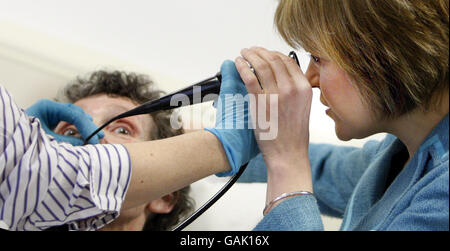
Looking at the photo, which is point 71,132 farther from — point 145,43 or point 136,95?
point 145,43

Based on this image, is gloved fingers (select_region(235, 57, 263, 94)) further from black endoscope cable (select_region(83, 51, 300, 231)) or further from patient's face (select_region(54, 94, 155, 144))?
patient's face (select_region(54, 94, 155, 144))

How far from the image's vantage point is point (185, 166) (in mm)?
661

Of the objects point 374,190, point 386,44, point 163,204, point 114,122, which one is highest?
point 386,44

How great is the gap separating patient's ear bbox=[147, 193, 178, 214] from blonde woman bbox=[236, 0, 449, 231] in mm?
529

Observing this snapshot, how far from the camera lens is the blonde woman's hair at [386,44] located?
2.09ft

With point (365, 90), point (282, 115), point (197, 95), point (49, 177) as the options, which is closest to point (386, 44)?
point (365, 90)

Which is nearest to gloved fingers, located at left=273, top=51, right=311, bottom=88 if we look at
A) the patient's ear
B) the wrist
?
the wrist

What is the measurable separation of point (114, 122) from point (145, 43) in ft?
1.50

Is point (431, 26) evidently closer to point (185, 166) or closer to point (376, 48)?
point (376, 48)

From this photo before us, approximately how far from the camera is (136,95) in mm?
1252

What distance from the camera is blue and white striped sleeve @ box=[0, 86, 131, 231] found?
55cm

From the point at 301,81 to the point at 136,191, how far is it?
0.33m

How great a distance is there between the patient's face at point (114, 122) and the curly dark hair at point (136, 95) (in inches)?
1.0
